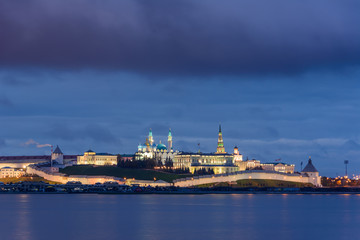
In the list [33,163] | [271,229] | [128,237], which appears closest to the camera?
[128,237]

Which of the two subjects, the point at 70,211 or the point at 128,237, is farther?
the point at 70,211

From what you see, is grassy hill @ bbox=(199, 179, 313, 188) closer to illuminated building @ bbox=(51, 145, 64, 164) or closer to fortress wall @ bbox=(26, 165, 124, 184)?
fortress wall @ bbox=(26, 165, 124, 184)

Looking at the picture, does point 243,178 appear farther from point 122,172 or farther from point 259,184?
point 122,172

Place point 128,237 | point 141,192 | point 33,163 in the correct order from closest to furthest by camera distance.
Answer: point 128,237, point 141,192, point 33,163

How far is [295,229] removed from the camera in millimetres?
66938

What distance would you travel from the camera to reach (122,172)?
178 meters

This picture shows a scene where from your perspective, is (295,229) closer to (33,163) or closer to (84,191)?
(84,191)

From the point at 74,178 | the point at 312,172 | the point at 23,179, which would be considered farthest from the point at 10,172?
the point at 312,172

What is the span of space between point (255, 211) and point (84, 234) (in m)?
33.2

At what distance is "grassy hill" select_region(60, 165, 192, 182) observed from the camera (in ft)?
560

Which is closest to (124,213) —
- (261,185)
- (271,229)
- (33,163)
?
(271,229)

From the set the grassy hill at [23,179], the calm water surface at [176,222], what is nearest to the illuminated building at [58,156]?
the grassy hill at [23,179]

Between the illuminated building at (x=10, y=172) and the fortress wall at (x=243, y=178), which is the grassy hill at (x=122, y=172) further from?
the illuminated building at (x=10, y=172)

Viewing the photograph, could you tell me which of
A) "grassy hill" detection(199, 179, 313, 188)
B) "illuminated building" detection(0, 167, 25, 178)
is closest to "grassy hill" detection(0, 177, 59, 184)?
"illuminated building" detection(0, 167, 25, 178)
